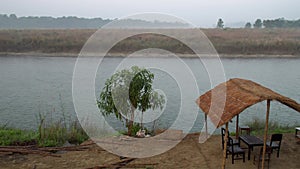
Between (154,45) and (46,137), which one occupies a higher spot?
(154,45)

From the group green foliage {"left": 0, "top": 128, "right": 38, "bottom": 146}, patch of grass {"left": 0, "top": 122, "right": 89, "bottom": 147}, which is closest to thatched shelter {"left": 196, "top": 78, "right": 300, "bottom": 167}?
patch of grass {"left": 0, "top": 122, "right": 89, "bottom": 147}

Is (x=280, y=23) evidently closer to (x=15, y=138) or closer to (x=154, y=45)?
(x=154, y=45)

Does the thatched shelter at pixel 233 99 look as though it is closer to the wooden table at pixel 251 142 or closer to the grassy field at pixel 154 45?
the wooden table at pixel 251 142

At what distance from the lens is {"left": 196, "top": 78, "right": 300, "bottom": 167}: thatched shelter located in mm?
5215

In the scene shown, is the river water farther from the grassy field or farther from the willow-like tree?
the grassy field

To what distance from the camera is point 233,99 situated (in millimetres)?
5664

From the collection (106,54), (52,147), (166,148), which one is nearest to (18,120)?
(52,147)

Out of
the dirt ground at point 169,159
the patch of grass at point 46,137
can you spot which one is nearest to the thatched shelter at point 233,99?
the dirt ground at point 169,159

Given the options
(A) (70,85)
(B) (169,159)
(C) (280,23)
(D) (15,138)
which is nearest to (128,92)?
(B) (169,159)

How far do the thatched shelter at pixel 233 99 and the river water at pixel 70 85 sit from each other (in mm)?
3342

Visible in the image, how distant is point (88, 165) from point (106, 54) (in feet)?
81.7

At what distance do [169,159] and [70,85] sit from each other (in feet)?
40.1

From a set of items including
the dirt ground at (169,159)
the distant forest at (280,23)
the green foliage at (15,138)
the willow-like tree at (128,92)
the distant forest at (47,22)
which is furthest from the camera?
the distant forest at (47,22)

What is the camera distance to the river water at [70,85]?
11492 millimetres
